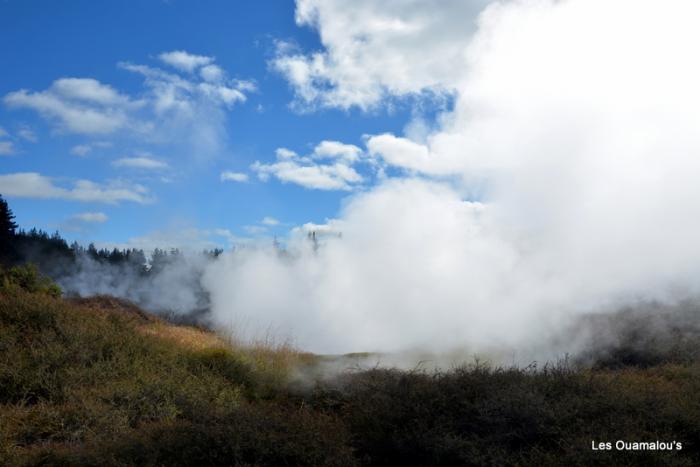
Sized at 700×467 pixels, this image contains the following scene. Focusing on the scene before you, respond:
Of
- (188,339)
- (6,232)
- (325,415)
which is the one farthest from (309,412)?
(6,232)

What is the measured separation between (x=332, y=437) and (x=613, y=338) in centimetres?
1007

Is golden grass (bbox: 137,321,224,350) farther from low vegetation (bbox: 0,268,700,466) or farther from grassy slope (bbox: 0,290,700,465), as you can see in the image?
grassy slope (bbox: 0,290,700,465)

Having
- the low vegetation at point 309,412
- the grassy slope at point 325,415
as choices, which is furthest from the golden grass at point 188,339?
the grassy slope at point 325,415

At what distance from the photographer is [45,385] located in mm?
9781

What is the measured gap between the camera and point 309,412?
349 inches

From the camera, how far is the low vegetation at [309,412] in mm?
6375

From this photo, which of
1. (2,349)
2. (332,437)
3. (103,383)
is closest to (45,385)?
(103,383)

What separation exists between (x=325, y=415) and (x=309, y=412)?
0.36m

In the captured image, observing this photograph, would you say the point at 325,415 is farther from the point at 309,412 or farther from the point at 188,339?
the point at 188,339

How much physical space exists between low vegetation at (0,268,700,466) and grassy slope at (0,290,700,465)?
0.07ft

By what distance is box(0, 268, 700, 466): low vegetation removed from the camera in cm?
638

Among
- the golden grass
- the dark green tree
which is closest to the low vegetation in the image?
the golden grass

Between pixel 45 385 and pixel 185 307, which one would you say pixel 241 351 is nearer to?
pixel 45 385

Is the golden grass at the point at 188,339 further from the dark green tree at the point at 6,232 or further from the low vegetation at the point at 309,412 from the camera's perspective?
the dark green tree at the point at 6,232
